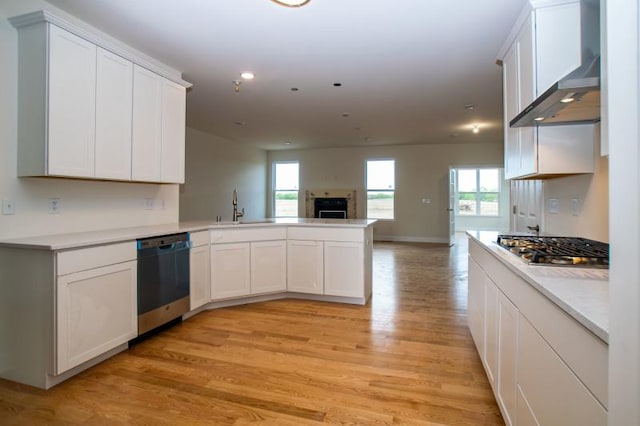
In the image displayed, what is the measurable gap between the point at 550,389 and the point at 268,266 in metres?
3.02

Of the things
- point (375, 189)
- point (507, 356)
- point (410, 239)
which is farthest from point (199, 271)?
point (410, 239)

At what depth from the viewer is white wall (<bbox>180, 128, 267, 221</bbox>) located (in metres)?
6.74

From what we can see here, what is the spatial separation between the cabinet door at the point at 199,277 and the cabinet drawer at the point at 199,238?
4 cm

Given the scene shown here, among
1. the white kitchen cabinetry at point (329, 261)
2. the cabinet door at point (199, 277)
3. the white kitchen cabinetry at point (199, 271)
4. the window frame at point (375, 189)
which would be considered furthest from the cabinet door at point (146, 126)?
the window frame at point (375, 189)

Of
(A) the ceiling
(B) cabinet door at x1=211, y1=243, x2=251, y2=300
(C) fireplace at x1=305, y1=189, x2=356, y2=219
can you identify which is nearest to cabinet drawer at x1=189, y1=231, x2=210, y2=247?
(B) cabinet door at x1=211, y1=243, x2=251, y2=300

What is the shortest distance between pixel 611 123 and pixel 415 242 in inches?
329

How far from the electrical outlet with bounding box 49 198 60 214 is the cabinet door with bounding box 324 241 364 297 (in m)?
2.44

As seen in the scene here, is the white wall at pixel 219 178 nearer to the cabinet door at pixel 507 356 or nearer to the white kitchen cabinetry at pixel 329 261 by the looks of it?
the white kitchen cabinetry at pixel 329 261

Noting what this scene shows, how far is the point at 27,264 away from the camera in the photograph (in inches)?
83.3

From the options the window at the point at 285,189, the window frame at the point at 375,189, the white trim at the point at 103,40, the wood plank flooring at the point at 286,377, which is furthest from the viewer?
Result: the window at the point at 285,189

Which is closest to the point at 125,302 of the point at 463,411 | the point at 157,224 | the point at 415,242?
the point at 157,224

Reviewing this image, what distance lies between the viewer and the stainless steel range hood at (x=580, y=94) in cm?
144

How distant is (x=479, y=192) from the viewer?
10.8 meters

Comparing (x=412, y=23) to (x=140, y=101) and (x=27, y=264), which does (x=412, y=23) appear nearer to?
(x=140, y=101)
